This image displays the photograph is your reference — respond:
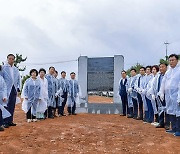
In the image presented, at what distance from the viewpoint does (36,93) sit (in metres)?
9.59

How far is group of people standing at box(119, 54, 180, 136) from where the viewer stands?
709 centimetres

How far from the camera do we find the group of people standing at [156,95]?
23.3 ft

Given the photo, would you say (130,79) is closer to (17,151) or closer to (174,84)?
(174,84)

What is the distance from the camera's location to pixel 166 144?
593cm

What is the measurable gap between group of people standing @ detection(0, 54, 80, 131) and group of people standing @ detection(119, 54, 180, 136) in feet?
7.04

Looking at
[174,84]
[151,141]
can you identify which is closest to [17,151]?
[151,141]

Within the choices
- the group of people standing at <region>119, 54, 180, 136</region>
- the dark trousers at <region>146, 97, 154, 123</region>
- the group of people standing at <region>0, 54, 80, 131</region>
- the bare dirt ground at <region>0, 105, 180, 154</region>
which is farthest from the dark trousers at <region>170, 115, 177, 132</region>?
the group of people standing at <region>0, 54, 80, 131</region>

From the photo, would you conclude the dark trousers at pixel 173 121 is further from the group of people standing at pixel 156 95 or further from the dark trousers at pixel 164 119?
the dark trousers at pixel 164 119

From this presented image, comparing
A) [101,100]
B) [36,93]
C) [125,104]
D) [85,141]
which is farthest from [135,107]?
[101,100]

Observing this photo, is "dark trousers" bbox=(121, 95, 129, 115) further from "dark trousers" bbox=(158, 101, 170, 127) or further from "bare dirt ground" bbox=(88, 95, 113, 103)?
"bare dirt ground" bbox=(88, 95, 113, 103)

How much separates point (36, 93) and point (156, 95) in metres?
3.60

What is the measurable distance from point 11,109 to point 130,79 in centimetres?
467

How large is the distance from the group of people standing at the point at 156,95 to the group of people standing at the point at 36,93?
2145mm

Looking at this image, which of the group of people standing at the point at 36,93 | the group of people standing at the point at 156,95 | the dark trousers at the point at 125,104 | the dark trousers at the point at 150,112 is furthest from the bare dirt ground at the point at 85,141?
the dark trousers at the point at 125,104
